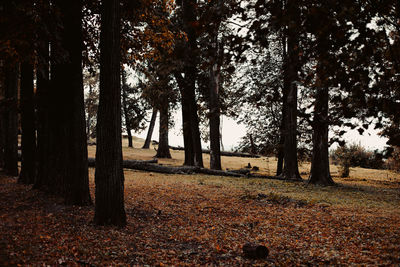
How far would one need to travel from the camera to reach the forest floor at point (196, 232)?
450 centimetres

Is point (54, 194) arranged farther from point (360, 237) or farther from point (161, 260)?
point (360, 237)

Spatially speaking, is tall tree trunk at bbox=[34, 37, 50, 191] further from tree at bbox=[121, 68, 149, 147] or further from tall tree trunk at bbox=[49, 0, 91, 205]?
tree at bbox=[121, 68, 149, 147]

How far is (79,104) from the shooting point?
7.16 metres

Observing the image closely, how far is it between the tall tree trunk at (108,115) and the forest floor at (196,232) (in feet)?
2.56

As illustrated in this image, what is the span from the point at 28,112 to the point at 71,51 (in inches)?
145

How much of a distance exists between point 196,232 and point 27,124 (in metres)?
7.13

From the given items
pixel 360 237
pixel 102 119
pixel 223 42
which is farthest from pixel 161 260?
pixel 360 237

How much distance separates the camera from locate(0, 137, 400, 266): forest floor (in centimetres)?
450

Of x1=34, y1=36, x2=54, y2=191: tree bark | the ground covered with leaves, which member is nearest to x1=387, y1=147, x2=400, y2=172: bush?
the ground covered with leaves

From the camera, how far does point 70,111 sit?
7.14 m

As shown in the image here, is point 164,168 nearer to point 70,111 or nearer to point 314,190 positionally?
point 314,190

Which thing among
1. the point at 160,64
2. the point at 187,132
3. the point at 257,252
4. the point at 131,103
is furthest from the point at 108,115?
the point at 131,103

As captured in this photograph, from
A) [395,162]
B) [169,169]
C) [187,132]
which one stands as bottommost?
[169,169]

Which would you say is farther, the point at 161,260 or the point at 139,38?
the point at 139,38
